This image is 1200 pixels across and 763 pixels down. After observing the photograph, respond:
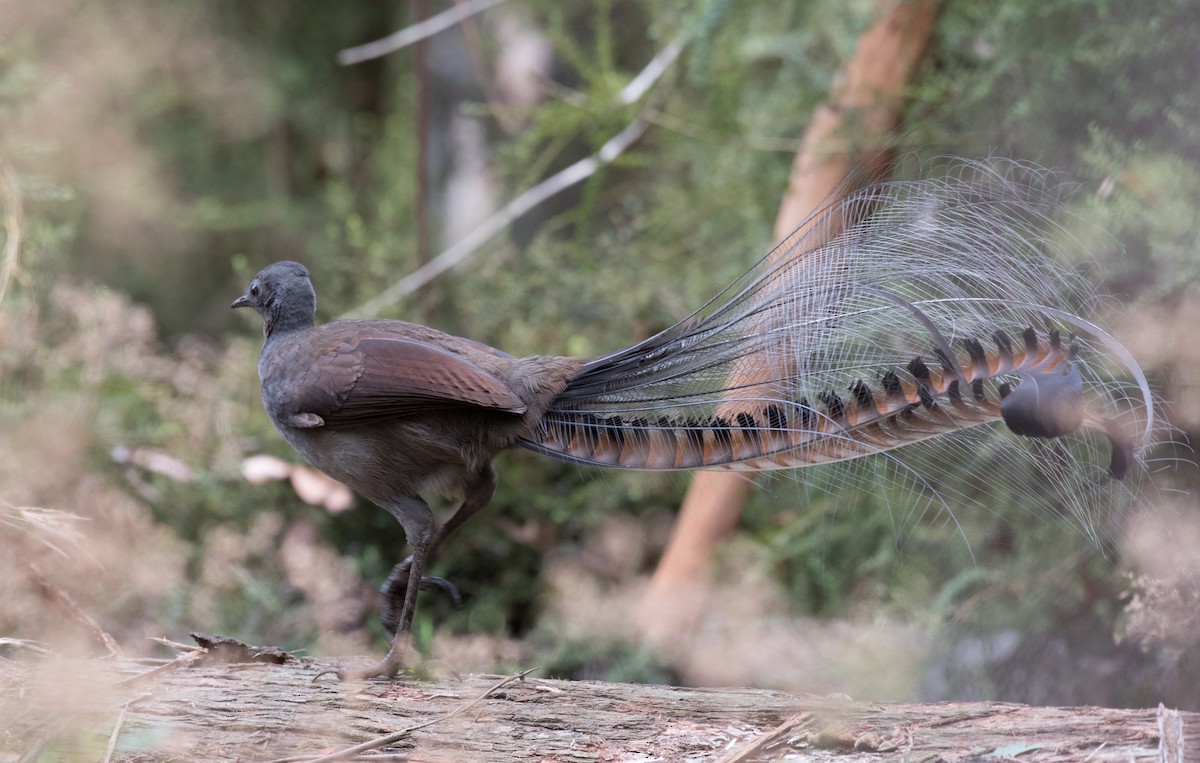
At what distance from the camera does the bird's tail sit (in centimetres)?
219

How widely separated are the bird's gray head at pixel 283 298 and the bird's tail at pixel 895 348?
1064 mm

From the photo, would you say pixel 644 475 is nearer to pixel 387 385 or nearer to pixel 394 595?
pixel 394 595

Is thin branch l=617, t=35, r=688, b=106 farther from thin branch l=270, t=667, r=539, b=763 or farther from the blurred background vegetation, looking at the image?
thin branch l=270, t=667, r=539, b=763

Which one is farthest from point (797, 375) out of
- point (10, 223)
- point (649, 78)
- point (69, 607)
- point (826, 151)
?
point (649, 78)

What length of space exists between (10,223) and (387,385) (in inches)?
69.0

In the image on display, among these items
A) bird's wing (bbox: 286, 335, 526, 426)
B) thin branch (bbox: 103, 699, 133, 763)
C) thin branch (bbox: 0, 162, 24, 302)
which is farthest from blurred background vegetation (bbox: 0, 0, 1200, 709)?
thin branch (bbox: 103, 699, 133, 763)

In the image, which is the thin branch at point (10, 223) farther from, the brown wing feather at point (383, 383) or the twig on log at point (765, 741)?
the twig on log at point (765, 741)

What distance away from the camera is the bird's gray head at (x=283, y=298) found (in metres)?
3.18

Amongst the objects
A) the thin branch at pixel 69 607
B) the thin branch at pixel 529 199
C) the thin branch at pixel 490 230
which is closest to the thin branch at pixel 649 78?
the thin branch at pixel 529 199

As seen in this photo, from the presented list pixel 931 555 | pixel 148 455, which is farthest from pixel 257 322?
pixel 931 555

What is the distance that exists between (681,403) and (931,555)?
2.09 meters

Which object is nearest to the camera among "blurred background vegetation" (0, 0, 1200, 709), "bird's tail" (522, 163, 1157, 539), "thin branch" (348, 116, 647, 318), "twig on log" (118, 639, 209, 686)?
"bird's tail" (522, 163, 1157, 539)

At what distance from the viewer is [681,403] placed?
2635mm

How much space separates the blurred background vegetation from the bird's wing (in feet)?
1.90
